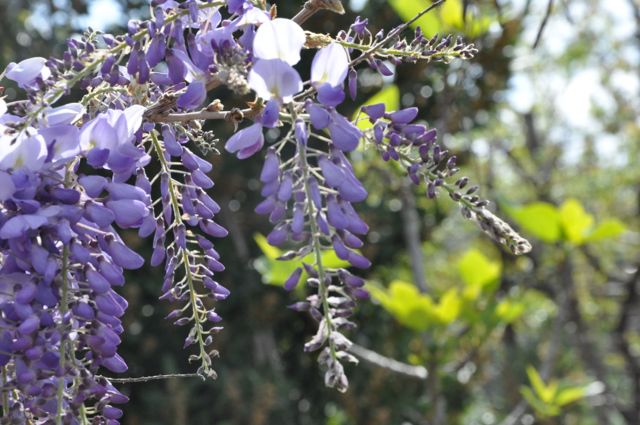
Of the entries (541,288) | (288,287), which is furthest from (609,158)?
(288,287)

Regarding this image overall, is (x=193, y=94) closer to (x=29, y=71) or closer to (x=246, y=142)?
(x=246, y=142)

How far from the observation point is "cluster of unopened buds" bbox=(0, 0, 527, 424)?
0.68 m

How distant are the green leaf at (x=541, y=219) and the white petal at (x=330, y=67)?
1.52 m

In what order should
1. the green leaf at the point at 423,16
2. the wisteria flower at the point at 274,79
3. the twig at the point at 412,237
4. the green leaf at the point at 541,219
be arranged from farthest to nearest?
the twig at the point at 412,237 < the green leaf at the point at 541,219 < the green leaf at the point at 423,16 < the wisteria flower at the point at 274,79

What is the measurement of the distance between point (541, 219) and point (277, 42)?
173 centimetres

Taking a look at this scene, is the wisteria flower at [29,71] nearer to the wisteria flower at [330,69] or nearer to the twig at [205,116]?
the twig at [205,116]

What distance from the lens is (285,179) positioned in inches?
28.5

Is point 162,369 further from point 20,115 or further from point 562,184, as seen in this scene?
point 562,184

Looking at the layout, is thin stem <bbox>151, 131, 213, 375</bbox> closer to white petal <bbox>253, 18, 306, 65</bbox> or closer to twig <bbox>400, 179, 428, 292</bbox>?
white petal <bbox>253, 18, 306, 65</bbox>

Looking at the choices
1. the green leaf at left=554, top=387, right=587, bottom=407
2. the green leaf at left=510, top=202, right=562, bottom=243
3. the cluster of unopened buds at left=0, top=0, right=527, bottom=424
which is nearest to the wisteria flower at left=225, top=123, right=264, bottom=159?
the cluster of unopened buds at left=0, top=0, right=527, bottom=424

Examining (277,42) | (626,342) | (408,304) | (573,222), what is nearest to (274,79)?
(277,42)

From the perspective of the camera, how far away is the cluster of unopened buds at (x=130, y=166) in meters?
0.68

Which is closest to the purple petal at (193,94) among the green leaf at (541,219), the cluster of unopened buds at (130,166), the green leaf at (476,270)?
the cluster of unopened buds at (130,166)

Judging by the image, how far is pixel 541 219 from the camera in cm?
228
